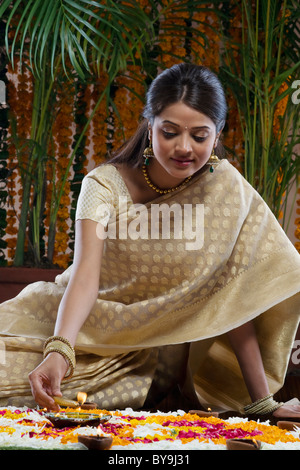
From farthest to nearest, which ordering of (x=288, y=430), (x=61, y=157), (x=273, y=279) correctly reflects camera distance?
1. (x=61, y=157)
2. (x=273, y=279)
3. (x=288, y=430)

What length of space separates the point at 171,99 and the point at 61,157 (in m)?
1.78

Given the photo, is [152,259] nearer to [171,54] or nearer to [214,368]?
[214,368]

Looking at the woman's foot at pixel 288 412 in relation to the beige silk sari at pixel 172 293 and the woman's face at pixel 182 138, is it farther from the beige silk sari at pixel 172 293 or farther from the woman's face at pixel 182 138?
the woman's face at pixel 182 138

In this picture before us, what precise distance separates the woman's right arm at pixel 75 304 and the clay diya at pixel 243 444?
1.47 feet

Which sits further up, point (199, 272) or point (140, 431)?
point (199, 272)

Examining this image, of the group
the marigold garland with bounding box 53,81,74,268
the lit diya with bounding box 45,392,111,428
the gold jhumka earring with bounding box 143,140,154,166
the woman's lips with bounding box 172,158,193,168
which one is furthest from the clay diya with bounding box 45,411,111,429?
the marigold garland with bounding box 53,81,74,268

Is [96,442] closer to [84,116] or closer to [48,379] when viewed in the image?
[48,379]

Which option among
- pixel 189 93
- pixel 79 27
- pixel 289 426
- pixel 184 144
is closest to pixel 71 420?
pixel 289 426

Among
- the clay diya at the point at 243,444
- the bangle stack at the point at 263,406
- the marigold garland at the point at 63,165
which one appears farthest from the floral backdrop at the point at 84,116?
the clay diya at the point at 243,444

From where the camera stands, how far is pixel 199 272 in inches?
82.5

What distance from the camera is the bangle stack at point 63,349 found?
5.67ft

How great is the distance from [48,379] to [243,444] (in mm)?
524

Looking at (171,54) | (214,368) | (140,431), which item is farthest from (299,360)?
(140,431)

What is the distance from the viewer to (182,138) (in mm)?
1891
